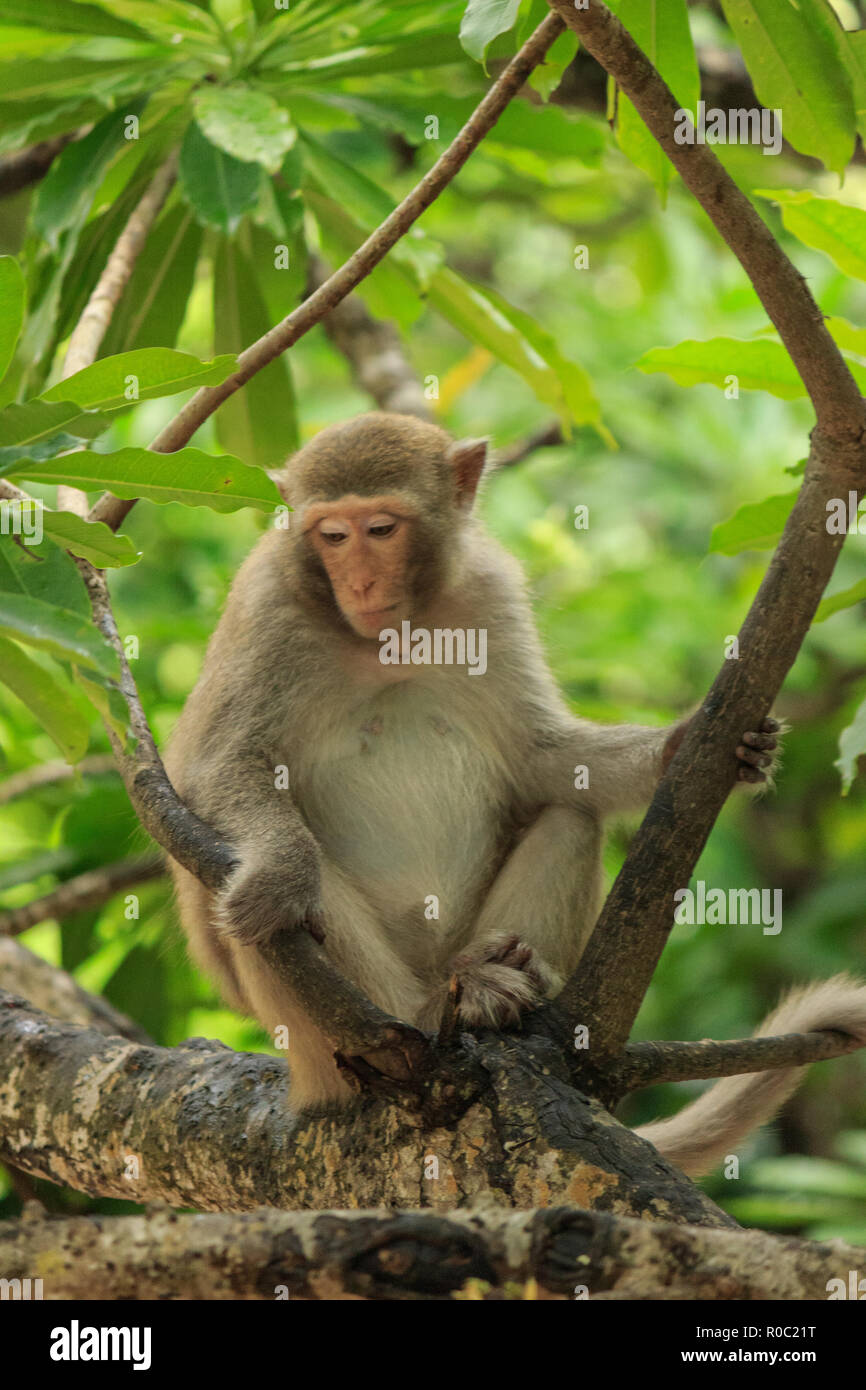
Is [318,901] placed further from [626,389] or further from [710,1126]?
[626,389]

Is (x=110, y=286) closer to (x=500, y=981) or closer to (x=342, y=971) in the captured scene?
(x=342, y=971)

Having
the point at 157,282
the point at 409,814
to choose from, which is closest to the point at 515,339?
the point at 157,282

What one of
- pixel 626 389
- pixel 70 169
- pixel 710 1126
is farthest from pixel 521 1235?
pixel 626 389

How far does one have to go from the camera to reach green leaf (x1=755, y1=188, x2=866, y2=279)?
3.26m

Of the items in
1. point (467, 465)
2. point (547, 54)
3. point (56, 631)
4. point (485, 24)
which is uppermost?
point (547, 54)

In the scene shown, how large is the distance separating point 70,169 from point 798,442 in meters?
5.61

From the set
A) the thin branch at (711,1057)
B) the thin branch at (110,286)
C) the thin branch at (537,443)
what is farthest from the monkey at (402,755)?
the thin branch at (537,443)

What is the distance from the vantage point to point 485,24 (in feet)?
9.28

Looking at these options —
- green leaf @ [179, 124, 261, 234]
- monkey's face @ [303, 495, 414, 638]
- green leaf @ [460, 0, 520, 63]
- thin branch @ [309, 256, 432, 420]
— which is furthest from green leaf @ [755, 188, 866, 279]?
thin branch @ [309, 256, 432, 420]

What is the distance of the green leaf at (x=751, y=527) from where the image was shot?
3.58 m

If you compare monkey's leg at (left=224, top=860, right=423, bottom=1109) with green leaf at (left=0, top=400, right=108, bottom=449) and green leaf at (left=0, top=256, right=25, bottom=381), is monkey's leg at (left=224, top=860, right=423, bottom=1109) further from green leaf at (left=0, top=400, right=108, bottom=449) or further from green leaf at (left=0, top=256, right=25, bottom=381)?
green leaf at (left=0, top=256, right=25, bottom=381)

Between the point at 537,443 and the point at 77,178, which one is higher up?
the point at 537,443

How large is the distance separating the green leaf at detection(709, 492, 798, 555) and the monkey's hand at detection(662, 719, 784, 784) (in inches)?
27.1

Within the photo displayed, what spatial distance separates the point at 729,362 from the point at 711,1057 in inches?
Result: 68.1
